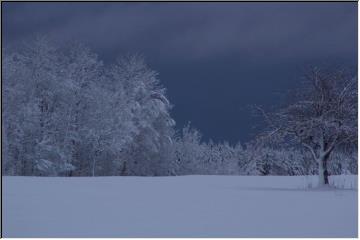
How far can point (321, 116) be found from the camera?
20844 mm

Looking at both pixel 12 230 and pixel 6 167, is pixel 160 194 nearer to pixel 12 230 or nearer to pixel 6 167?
pixel 12 230

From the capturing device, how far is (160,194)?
58.7 ft

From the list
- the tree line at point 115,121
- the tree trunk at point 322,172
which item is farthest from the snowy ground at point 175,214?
the tree line at point 115,121

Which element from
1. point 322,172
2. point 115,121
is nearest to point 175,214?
point 322,172

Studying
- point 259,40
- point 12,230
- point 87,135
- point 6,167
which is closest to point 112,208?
point 12,230

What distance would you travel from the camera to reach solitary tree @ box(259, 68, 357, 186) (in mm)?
20844

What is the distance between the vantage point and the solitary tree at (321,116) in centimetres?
2084

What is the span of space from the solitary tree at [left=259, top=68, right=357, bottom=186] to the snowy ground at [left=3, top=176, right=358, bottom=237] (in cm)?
340

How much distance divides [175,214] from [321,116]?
9970mm

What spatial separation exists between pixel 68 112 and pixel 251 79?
68.9 ft

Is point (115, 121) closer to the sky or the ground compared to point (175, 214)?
closer to the sky

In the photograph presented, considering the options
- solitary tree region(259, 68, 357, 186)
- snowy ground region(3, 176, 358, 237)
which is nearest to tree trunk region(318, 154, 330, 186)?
solitary tree region(259, 68, 357, 186)

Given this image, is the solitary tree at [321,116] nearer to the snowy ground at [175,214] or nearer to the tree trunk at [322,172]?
the tree trunk at [322,172]

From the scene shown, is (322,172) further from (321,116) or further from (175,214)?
(175,214)
